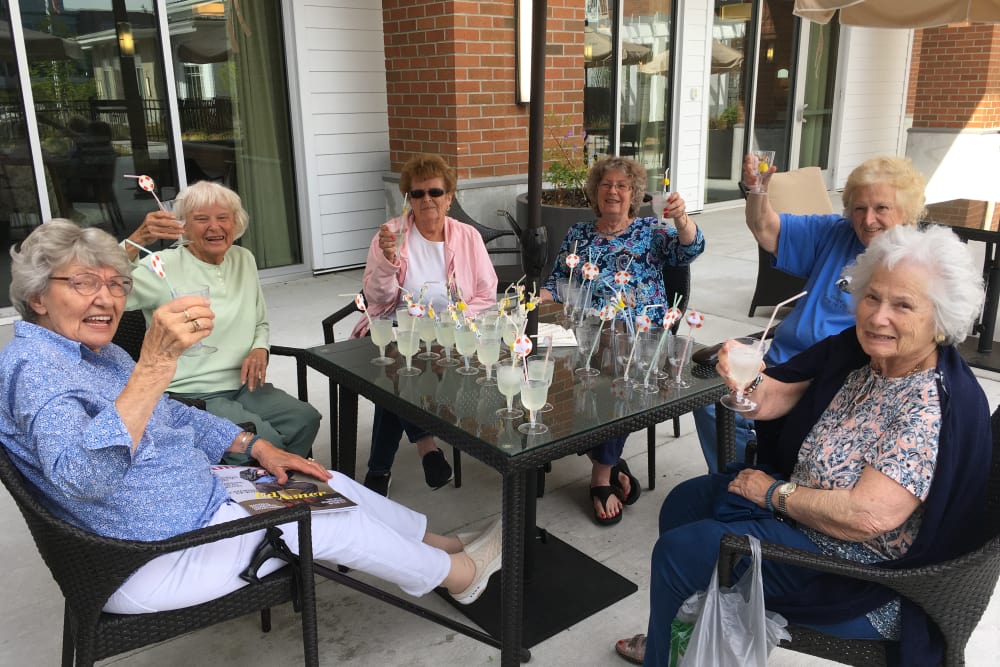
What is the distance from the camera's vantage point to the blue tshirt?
2541 mm

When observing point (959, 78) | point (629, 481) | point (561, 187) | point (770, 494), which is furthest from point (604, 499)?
point (959, 78)

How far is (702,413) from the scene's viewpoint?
255cm

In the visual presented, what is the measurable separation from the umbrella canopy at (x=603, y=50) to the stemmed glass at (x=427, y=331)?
16.8 feet

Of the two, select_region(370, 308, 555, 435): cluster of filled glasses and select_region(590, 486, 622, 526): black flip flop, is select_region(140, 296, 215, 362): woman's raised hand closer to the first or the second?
select_region(370, 308, 555, 435): cluster of filled glasses

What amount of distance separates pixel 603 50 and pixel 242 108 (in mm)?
3233

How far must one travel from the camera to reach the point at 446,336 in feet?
7.47

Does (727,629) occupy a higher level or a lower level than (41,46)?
lower

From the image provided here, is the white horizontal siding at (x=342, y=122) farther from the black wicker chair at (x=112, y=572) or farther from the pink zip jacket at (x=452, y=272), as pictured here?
the black wicker chair at (x=112, y=572)

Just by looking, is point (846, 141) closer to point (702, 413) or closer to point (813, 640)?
point (702, 413)

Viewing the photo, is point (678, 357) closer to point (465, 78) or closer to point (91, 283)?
point (91, 283)

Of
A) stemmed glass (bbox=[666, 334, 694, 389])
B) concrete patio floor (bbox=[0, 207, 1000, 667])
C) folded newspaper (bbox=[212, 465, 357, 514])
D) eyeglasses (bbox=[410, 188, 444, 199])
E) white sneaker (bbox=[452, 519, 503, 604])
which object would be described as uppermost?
eyeglasses (bbox=[410, 188, 444, 199])

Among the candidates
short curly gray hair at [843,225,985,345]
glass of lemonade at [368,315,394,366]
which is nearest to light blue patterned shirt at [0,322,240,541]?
glass of lemonade at [368,315,394,366]

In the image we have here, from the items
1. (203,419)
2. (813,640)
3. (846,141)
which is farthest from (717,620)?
(846,141)

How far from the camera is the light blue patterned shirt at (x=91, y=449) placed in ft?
4.56
